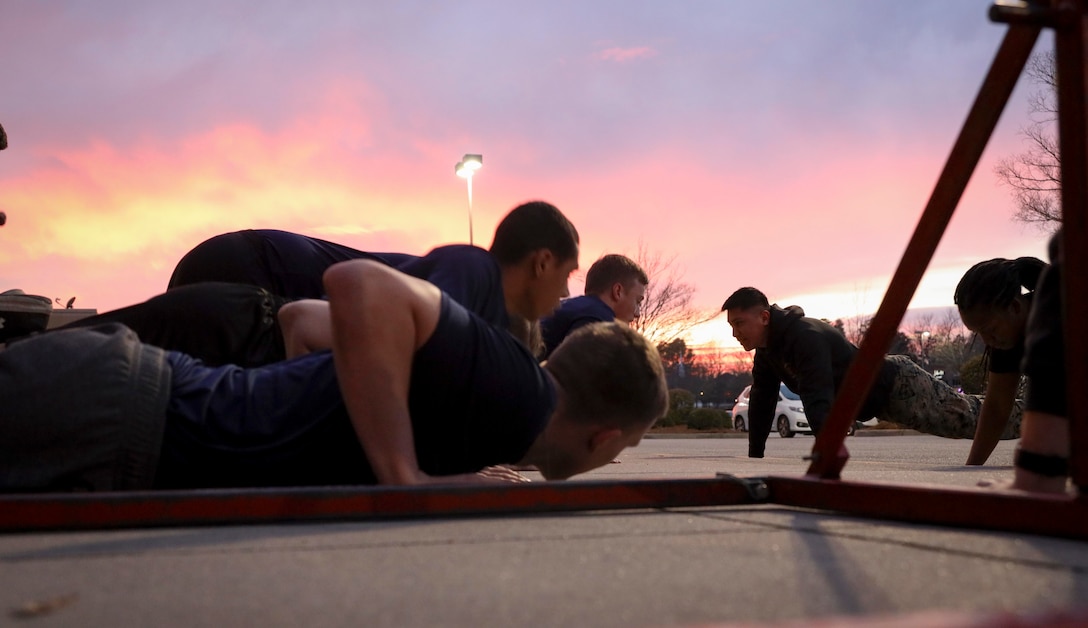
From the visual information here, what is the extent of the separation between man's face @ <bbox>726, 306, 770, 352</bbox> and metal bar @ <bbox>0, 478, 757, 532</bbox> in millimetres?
4928

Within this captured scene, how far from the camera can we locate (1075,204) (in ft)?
6.54

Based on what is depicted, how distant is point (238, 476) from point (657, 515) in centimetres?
102

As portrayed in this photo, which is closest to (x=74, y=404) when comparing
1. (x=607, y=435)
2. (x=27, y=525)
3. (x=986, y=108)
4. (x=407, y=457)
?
(x=27, y=525)

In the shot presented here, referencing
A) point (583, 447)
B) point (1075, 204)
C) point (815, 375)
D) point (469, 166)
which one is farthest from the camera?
point (469, 166)

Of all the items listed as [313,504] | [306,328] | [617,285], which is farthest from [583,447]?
[617,285]

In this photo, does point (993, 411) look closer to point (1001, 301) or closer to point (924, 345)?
point (1001, 301)

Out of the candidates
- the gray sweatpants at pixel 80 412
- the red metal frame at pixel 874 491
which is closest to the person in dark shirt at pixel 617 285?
the red metal frame at pixel 874 491

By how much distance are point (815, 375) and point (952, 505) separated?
16.5 ft

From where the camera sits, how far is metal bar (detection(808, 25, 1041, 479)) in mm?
2389

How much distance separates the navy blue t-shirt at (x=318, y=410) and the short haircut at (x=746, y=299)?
5.01m

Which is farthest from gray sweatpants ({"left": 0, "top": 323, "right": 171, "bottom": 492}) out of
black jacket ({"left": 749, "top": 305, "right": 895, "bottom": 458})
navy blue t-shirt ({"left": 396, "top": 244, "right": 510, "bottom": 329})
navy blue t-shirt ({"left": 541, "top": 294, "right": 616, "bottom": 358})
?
black jacket ({"left": 749, "top": 305, "right": 895, "bottom": 458})

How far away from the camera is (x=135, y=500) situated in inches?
84.6

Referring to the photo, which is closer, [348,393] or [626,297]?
[348,393]

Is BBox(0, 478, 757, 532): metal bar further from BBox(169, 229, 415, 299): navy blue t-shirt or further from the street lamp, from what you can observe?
the street lamp
